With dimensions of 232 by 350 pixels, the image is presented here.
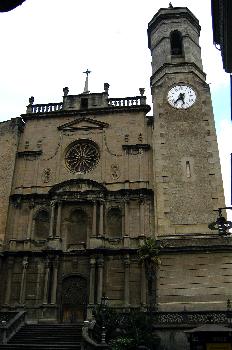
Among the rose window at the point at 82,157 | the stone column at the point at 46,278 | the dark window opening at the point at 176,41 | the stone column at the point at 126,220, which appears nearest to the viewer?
the stone column at the point at 46,278

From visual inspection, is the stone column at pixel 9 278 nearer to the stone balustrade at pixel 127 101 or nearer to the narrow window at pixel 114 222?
the narrow window at pixel 114 222

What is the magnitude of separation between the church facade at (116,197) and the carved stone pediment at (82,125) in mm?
72

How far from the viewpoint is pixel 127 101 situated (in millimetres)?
29359

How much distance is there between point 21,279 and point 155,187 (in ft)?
32.3

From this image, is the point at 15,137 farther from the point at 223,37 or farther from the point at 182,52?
the point at 223,37

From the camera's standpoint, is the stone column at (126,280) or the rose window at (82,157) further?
the rose window at (82,157)

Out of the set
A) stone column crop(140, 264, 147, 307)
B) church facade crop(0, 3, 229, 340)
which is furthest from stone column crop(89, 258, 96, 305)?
stone column crop(140, 264, 147, 307)

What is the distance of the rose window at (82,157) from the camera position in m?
27.5

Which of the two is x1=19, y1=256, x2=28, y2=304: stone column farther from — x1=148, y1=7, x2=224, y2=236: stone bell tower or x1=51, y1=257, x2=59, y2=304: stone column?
x1=148, y1=7, x2=224, y2=236: stone bell tower

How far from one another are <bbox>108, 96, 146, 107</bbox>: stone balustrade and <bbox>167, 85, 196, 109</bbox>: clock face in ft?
6.50

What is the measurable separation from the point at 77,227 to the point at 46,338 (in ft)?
27.3

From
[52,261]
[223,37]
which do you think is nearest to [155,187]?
[52,261]

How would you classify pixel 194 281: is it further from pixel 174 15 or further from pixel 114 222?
pixel 174 15

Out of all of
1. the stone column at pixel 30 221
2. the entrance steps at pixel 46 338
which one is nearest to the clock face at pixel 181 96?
the stone column at pixel 30 221
